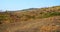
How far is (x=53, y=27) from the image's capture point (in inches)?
579

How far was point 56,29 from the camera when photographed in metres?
14.1

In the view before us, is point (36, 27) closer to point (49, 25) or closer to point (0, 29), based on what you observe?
point (49, 25)

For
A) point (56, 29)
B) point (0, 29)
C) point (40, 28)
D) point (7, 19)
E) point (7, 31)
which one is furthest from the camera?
point (7, 19)

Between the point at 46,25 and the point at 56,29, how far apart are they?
1626mm

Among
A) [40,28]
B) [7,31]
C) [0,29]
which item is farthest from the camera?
[0,29]

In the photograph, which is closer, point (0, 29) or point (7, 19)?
point (0, 29)

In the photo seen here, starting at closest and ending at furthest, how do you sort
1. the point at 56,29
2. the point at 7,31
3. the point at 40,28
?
the point at 56,29 < the point at 40,28 < the point at 7,31

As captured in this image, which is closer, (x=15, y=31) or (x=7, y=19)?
(x=15, y=31)

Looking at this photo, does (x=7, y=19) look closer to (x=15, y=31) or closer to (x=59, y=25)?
(x=15, y=31)

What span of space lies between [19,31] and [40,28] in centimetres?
174

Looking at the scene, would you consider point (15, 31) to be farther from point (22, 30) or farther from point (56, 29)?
point (56, 29)

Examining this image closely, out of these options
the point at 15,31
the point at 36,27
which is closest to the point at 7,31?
the point at 15,31

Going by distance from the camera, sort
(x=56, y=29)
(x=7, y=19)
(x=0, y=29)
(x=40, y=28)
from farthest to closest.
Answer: (x=7, y=19)
(x=0, y=29)
(x=40, y=28)
(x=56, y=29)

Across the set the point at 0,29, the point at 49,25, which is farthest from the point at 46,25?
the point at 0,29
